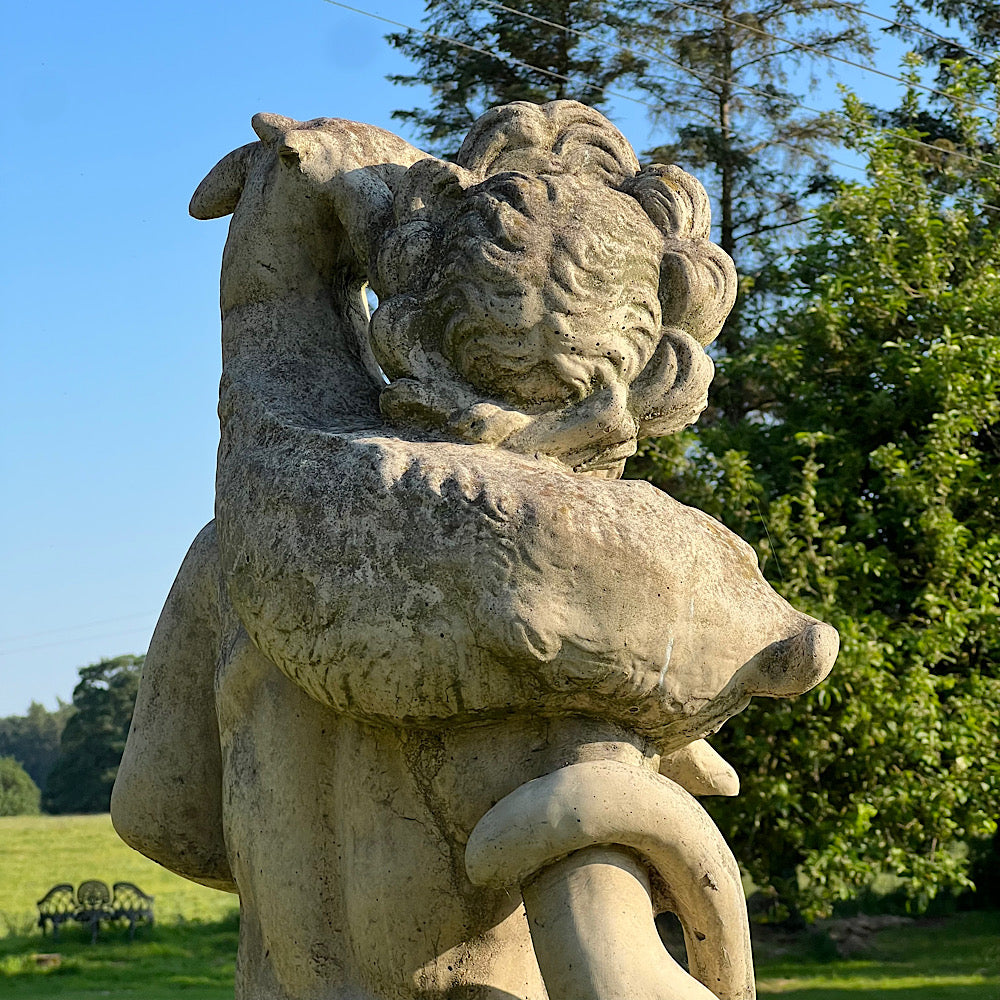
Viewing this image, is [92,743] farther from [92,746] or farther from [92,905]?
[92,905]

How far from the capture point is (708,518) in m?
1.86

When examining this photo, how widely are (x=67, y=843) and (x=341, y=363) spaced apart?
74.1ft

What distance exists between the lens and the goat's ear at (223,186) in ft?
7.50

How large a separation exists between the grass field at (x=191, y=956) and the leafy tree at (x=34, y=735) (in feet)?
105

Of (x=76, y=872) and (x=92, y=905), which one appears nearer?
(x=92, y=905)

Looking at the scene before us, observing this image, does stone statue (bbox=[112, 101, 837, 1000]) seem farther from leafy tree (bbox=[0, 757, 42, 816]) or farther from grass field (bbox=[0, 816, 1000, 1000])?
leafy tree (bbox=[0, 757, 42, 816])

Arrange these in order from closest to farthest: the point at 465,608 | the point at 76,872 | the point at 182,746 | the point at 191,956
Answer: the point at 465,608
the point at 182,746
the point at 191,956
the point at 76,872

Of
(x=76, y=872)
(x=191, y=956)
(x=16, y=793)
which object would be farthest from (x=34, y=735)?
(x=191, y=956)

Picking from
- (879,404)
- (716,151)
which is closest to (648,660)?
(879,404)

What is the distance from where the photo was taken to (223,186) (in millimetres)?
2303

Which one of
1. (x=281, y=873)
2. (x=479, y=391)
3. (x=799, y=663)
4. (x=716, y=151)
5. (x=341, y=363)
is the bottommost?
(x=281, y=873)

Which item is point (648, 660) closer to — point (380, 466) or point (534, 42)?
point (380, 466)

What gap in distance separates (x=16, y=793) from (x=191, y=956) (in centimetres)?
2362

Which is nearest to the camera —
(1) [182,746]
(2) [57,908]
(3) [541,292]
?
(3) [541,292]
